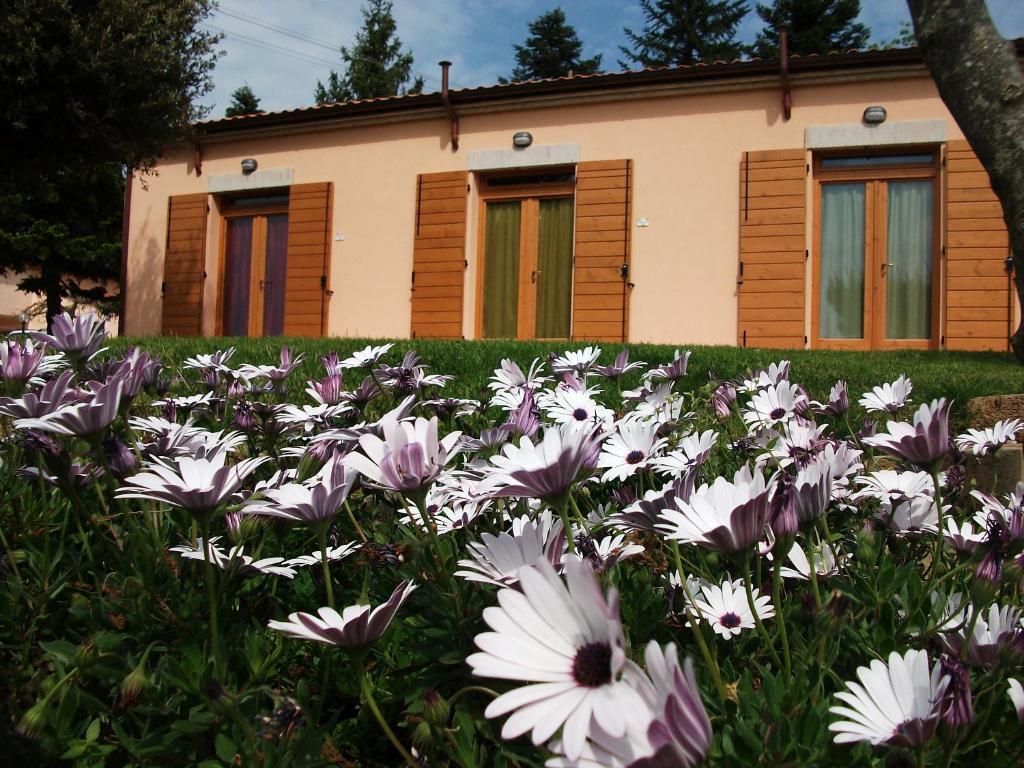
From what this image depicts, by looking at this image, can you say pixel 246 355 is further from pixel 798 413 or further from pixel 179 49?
pixel 179 49

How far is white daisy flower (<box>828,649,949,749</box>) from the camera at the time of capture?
2.23ft

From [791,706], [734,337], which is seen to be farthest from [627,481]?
[734,337]

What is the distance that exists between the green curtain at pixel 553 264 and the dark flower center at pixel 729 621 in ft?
29.9

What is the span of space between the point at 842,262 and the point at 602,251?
2933 millimetres

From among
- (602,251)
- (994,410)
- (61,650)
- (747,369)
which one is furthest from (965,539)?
(602,251)

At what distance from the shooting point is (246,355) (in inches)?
178

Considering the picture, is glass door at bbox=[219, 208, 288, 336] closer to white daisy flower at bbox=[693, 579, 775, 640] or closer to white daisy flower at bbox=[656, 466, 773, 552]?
white daisy flower at bbox=[693, 579, 775, 640]

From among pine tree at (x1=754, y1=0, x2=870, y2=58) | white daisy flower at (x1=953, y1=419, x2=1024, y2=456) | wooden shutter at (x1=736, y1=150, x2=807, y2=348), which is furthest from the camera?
pine tree at (x1=754, y1=0, x2=870, y2=58)

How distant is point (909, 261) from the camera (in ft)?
30.1

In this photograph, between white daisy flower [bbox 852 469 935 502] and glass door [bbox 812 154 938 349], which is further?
glass door [bbox 812 154 938 349]

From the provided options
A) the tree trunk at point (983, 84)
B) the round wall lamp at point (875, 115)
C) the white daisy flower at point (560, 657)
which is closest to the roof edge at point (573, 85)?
the round wall lamp at point (875, 115)

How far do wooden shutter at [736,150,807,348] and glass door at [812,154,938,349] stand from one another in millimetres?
580

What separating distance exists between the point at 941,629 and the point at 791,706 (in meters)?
0.31

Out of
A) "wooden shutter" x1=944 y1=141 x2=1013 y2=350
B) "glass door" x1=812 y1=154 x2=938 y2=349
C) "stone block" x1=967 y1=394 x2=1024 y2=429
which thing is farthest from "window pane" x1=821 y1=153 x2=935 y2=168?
"stone block" x1=967 y1=394 x2=1024 y2=429
